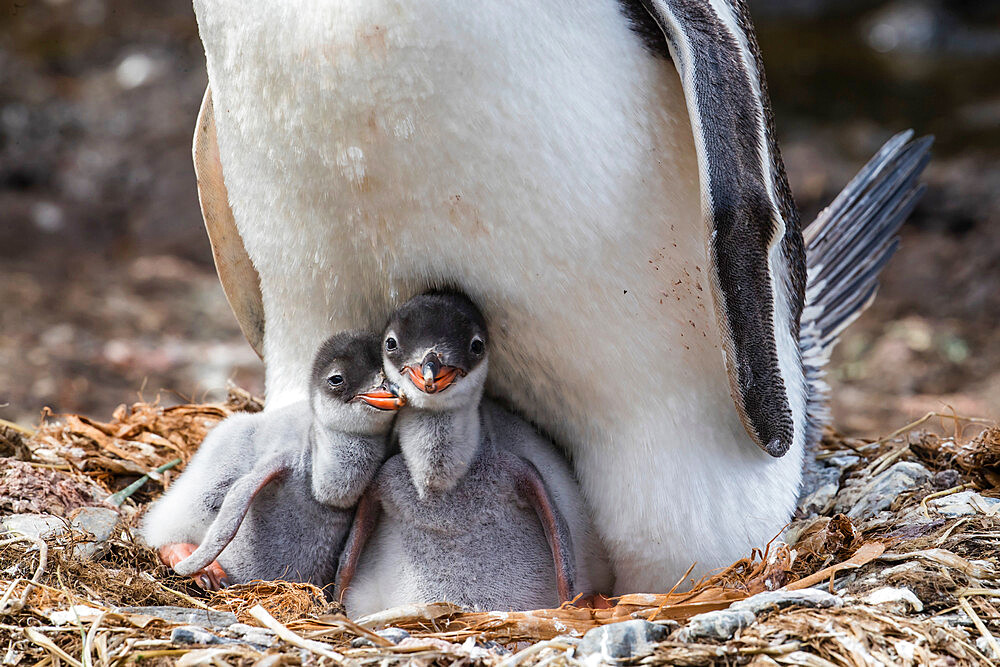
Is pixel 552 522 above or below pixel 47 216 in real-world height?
above

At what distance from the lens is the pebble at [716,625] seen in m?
1.69

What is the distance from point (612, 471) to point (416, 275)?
552 mm

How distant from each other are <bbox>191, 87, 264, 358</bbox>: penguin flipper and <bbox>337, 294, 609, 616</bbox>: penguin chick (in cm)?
68

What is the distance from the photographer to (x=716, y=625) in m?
1.70

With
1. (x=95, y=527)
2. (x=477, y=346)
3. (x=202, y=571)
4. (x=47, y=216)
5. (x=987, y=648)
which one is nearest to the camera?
(x=987, y=648)

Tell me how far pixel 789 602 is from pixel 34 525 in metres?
1.41

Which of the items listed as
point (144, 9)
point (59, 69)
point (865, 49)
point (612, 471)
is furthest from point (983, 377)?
point (144, 9)

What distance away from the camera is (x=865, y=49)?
893 cm

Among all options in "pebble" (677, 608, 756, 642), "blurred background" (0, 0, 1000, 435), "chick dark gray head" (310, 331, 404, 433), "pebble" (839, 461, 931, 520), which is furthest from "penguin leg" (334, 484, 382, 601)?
"blurred background" (0, 0, 1000, 435)

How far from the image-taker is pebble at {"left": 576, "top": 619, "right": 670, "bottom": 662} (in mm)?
1663

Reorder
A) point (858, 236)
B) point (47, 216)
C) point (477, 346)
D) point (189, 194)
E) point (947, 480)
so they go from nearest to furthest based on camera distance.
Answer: point (477, 346), point (947, 480), point (858, 236), point (47, 216), point (189, 194)

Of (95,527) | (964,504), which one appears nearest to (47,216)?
(95,527)

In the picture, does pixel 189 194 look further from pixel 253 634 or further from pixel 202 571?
pixel 253 634

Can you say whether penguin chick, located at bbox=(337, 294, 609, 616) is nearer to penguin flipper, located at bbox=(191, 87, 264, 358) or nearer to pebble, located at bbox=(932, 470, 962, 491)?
penguin flipper, located at bbox=(191, 87, 264, 358)
